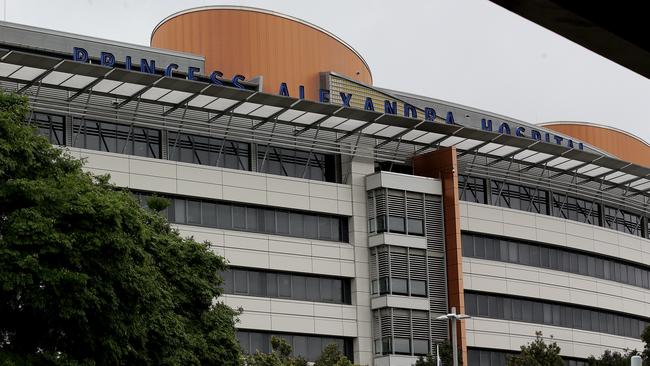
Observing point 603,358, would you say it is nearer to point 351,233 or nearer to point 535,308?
point 535,308

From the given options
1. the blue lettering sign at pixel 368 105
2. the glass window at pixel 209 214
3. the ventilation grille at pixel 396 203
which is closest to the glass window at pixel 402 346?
the ventilation grille at pixel 396 203

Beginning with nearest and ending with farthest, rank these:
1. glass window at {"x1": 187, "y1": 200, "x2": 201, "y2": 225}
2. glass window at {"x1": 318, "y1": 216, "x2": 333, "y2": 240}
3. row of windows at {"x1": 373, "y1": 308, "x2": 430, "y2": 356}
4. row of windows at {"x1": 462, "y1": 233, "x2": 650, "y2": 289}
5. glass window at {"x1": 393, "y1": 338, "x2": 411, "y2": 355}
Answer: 1. glass window at {"x1": 187, "y1": 200, "x2": 201, "y2": 225}
2. glass window at {"x1": 393, "y1": 338, "x2": 411, "y2": 355}
3. row of windows at {"x1": 373, "y1": 308, "x2": 430, "y2": 356}
4. glass window at {"x1": 318, "y1": 216, "x2": 333, "y2": 240}
5. row of windows at {"x1": 462, "y1": 233, "x2": 650, "y2": 289}

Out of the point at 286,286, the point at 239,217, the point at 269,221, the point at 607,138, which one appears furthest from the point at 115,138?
the point at 607,138

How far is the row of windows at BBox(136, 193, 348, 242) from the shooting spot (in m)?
61.8

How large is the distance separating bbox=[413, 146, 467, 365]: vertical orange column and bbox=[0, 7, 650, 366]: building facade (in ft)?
0.35

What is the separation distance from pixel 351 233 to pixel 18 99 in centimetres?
3379

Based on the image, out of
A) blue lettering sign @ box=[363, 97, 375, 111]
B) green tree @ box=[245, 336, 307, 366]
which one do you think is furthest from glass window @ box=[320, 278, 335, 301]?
green tree @ box=[245, 336, 307, 366]

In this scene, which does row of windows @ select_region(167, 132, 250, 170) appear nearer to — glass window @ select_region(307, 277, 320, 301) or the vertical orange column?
glass window @ select_region(307, 277, 320, 301)

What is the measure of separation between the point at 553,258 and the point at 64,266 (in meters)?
47.4

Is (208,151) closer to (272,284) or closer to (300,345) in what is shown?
(272,284)

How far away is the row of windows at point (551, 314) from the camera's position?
7069cm

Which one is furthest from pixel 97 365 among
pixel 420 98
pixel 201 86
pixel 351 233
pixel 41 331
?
pixel 420 98

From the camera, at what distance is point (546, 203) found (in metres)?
77.3

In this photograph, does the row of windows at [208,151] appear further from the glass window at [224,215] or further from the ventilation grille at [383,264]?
the ventilation grille at [383,264]
